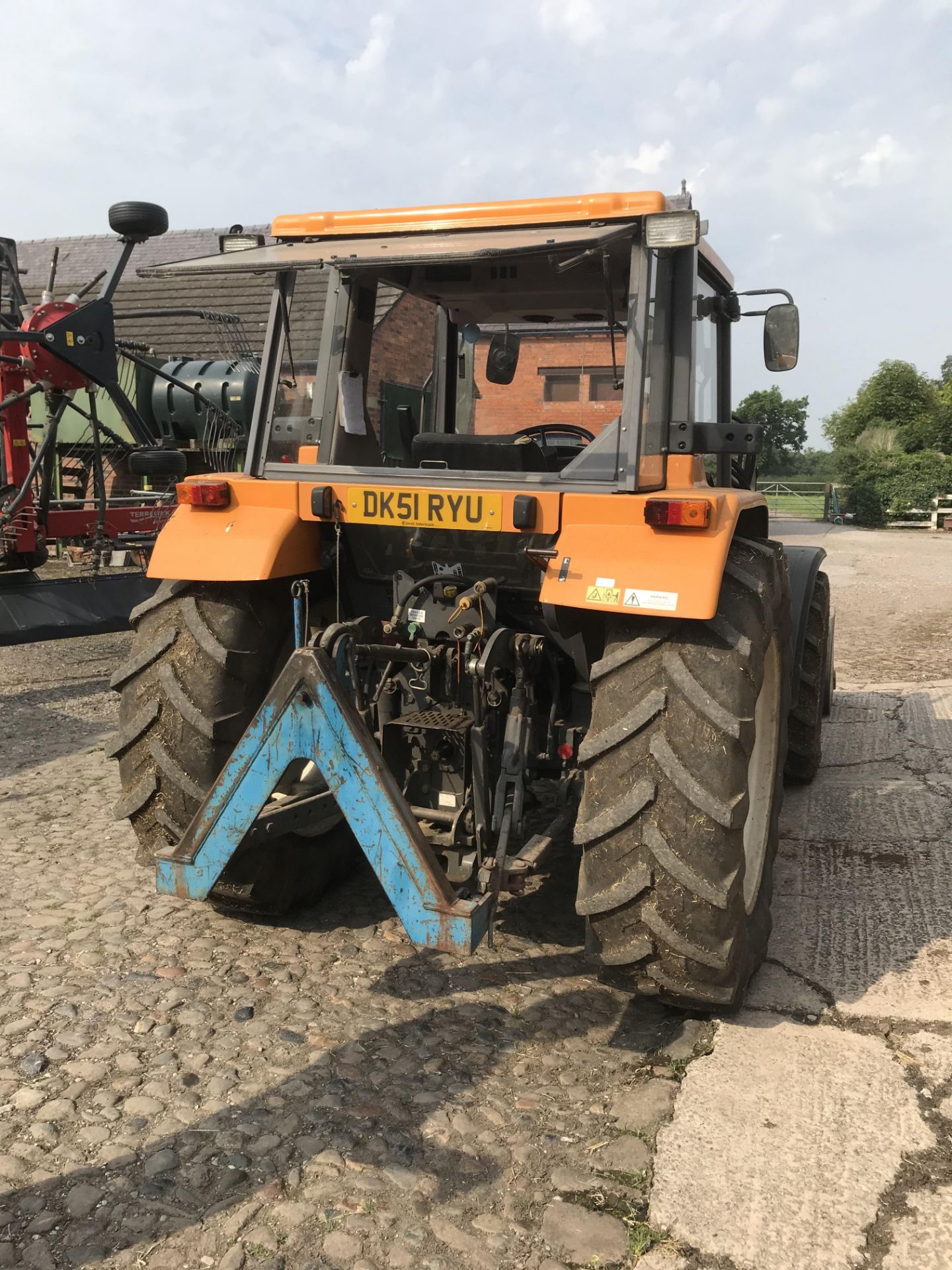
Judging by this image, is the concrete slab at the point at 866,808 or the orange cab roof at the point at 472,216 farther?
the concrete slab at the point at 866,808

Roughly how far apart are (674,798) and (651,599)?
513 mm

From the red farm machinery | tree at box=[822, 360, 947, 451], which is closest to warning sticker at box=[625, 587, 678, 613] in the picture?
the red farm machinery

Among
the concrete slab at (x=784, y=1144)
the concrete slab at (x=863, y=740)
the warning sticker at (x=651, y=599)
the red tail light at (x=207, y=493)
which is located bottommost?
the concrete slab at (x=784, y=1144)

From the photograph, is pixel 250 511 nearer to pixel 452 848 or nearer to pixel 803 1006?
pixel 452 848

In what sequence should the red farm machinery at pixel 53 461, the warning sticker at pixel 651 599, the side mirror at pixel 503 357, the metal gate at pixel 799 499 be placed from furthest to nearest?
1. the metal gate at pixel 799 499
2. the red farm machinery at pixel 53 461
3. the side mirror at pixel 503 357
4. the warning sticker at pixel 651 599

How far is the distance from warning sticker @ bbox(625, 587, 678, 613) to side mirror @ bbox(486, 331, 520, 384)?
1.82 meters

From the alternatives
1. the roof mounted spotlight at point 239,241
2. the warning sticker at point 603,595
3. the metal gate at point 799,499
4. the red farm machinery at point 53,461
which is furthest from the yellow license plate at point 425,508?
the metal gate at point 799,499

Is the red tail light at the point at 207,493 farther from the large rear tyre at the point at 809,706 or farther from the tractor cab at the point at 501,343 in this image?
the large rear tyre at the point at 809,706

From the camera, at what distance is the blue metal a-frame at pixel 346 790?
2689mm

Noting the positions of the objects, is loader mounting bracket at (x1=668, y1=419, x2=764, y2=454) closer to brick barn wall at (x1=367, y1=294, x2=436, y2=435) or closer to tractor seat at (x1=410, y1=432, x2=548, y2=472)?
tractor seat at (x1=410, y1=432, x2=548, y2=472)

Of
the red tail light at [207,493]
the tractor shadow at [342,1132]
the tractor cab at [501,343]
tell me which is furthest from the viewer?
the red tail light at [207,493]

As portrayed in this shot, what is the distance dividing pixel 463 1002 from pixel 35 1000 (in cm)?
123

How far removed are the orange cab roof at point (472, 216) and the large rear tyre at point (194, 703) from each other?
44.9 inches

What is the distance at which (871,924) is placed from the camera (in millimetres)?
3666
